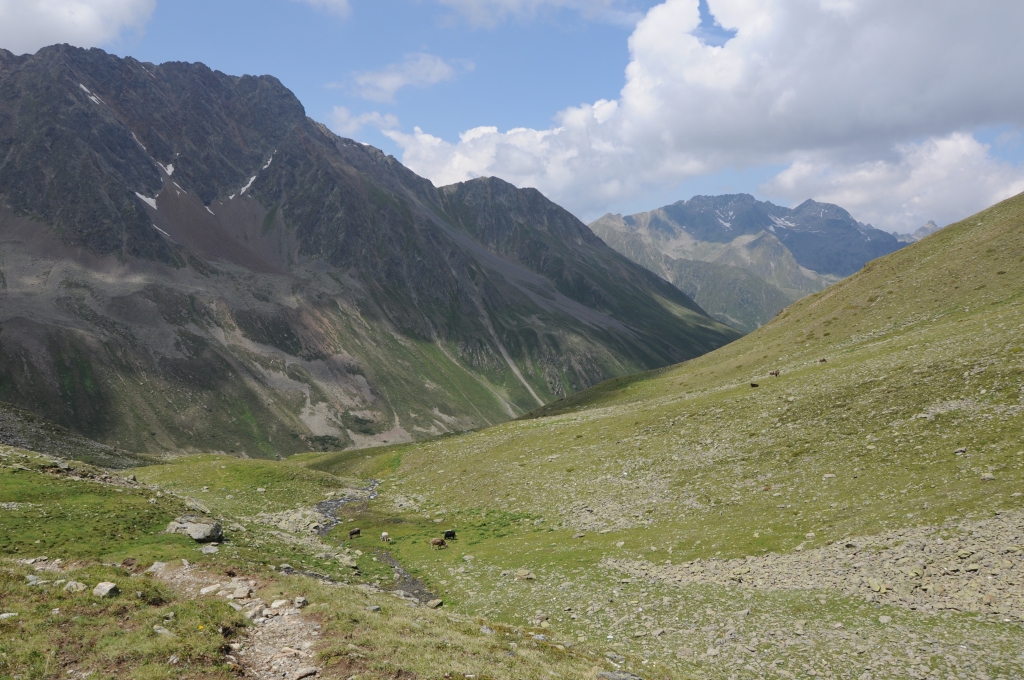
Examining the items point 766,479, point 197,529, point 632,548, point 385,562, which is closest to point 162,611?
point 197,529

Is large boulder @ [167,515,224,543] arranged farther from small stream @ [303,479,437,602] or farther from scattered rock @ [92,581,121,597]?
scattered rock @ [92,581,121,597]

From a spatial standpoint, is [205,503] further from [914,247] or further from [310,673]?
[914,247]

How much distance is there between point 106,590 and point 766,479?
3746 centimetres

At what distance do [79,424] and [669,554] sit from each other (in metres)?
215

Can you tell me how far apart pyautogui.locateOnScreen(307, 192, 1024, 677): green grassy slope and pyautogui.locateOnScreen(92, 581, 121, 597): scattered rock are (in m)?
16.5

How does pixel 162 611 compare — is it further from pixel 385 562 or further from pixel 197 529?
pixel 385 562

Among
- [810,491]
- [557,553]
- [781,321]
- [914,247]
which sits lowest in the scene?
[557,553]

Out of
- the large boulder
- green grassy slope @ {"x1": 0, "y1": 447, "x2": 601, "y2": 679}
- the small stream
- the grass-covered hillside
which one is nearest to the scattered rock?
green grassy slope @ {"x1": 0, "y1": 447, "x2": 601, "y2": 679}

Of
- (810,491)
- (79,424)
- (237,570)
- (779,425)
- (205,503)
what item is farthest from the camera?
(79,424)

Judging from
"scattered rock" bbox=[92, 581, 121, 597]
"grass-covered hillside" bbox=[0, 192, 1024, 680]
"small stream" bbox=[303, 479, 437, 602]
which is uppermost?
"scattered rock" bbox=[92, 581, 121, 597]

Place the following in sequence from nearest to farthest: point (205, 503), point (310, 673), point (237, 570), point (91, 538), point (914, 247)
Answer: point (310, 673) → point (237, 570) → point (91, 538) → point (205, 503) → point (914, 247)

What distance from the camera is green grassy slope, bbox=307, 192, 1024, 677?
1027 inches

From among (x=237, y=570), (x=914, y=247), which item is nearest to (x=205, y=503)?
(x=237, y=570)

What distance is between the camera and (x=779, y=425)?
4528 cm
